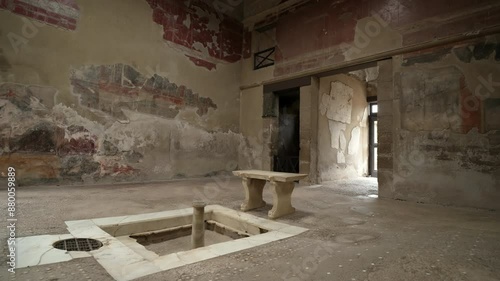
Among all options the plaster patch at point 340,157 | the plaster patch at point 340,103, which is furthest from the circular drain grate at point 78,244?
the plaster patch at point 340,157

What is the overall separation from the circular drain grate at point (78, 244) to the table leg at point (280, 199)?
2079 millimetres

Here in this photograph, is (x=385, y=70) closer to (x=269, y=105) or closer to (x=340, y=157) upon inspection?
(x=340, y=157)

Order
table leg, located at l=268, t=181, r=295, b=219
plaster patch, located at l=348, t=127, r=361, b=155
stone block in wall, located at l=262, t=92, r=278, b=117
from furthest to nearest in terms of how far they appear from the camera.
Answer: plaster patch, located at l=348, t=127, r=361, b=155, stone block in wall, located at l=262, t=92, r=278, b=117, table leg, located at l=268, t=181, r=295, b=219

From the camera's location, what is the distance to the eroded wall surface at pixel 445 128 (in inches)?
177

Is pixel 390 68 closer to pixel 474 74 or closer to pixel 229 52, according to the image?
pixel 474 74

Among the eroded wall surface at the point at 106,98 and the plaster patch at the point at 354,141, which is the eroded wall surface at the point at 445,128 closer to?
the plaster patch at the point at 354,141

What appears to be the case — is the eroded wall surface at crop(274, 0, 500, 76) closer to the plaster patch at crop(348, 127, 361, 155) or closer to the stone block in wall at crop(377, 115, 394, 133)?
the stone block in wall at crop(377, 115, 394, 133)

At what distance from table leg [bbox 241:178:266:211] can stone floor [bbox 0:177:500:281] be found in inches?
6.8

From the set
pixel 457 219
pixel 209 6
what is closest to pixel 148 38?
pixel 209 6

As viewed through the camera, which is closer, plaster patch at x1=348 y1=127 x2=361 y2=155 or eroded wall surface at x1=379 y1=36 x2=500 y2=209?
eroded wall surface at x1=379 y1=36 x2=500 y2=209

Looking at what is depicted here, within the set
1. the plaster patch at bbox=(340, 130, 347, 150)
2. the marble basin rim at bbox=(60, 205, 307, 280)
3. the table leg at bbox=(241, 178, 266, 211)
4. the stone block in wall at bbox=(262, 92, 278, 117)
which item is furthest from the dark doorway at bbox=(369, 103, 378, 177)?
the marble basin rim at bbox=(60, 205, 307, 280)

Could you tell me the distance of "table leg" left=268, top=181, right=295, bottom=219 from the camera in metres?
3.83

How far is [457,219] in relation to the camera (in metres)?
3.76

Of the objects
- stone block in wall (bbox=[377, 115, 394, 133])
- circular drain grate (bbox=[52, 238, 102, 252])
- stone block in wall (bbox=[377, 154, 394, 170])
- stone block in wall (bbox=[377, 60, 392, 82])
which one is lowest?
circular drain grate (bbox=[52, 238, 102, 252])
